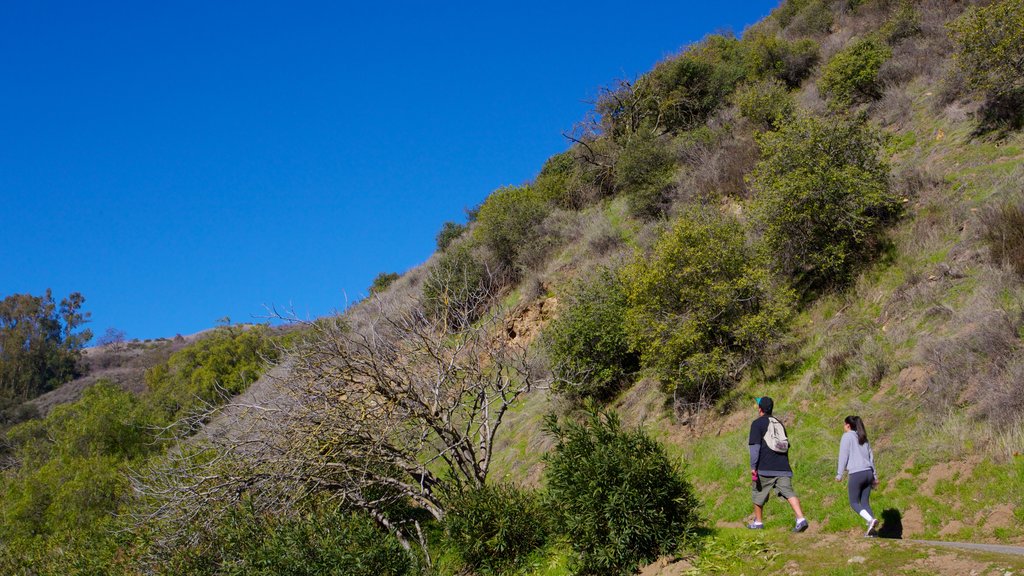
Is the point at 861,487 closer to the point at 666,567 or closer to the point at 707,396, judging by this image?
the point at 666,567

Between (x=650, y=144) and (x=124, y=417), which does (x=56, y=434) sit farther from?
(x=650, y=144)

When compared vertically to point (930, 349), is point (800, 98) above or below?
above

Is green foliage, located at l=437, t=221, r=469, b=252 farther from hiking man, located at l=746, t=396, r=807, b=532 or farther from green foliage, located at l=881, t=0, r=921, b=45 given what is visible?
hiking man, located at l=746, t=396, r=807, b=532

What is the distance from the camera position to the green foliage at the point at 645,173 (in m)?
24.2

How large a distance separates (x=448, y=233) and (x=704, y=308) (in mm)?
31167

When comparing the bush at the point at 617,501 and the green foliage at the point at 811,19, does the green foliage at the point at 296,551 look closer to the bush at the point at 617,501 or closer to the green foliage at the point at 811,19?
the bush at the point at 617,501

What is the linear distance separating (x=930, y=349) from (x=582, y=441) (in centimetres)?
591

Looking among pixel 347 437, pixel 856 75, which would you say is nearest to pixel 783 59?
pixel 856 75

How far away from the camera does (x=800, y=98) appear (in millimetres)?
25422

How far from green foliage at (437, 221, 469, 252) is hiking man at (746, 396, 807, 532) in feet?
115

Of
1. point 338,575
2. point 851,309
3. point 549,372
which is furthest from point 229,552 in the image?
point 851,309

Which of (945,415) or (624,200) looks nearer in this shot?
(945,415)

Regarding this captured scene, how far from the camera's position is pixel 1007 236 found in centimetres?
1128

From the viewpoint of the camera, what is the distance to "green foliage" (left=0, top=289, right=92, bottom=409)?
6881cm
